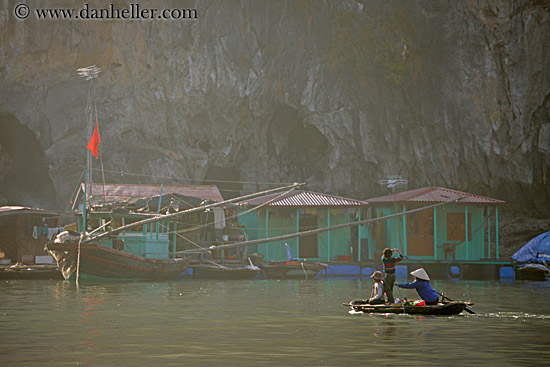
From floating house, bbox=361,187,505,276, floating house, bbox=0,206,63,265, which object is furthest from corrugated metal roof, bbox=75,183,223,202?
floating house, bbox=361,187,505,276

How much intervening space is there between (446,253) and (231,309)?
2278 centimetres

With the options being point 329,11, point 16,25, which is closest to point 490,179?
point 329,11

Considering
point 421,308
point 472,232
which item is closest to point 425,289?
point 421,308

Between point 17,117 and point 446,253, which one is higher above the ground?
point 17,117

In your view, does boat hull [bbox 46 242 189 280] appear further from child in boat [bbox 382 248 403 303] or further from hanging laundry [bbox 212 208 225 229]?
child in boat [bbox 382 248 403 303]

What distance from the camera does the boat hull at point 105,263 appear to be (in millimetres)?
29828

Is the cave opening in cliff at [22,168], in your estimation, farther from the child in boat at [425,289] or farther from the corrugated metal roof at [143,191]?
the child in boat at [425,289]

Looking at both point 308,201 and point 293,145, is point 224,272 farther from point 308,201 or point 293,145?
point 293,145

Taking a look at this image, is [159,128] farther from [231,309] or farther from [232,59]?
[231,309]

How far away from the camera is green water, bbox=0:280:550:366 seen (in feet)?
33.9

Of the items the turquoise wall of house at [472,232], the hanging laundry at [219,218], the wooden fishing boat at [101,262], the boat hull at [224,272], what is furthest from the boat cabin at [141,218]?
the turquoise wall of house at [472,232]

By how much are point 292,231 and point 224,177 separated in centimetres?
1522

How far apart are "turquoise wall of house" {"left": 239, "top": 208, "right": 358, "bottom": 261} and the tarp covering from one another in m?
9.50

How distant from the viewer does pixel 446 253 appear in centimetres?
3816
